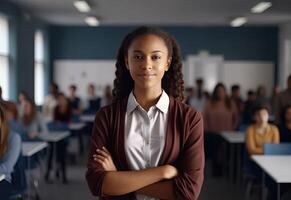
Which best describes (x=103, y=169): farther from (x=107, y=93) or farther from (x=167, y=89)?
(x=107, y=93)

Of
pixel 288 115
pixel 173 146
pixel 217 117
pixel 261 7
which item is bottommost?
pixel 217 117

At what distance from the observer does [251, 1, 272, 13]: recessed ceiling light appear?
32.1 feet

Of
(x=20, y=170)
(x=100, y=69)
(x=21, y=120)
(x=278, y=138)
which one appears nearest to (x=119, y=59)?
(x=20, y=170)

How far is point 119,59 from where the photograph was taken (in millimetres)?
1710

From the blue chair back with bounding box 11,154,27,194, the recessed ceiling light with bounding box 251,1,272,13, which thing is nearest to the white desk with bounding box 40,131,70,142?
the blue chair back with bounding box 11,154,27,194

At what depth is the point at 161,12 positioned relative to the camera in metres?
11.5

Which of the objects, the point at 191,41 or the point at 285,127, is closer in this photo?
the point at 285,127

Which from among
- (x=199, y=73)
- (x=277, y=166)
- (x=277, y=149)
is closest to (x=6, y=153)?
(x=277, y=166)

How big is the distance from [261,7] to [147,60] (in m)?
9.13

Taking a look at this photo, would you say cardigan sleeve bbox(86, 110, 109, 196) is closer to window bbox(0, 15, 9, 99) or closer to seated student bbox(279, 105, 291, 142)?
seated student bbox(279, 105, 291, 142)

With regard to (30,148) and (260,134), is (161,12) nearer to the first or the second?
(260,134)

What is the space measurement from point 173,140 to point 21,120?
5.56 m

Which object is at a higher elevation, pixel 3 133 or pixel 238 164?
pixel 3 133

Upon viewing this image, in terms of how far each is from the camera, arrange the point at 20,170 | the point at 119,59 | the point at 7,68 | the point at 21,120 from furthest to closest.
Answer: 1. the point at 7,68
2. the point at 21,120
3. the point at 20,170
4. the point at 119,59
